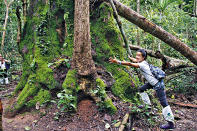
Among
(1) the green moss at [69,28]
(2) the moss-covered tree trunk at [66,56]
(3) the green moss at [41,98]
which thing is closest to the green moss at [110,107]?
(2) the moss-covered tree trunk at [66,56]

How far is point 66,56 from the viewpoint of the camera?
5012mm

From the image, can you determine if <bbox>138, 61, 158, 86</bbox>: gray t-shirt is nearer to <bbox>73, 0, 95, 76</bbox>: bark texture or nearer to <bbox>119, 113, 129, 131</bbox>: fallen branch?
<bbox>119, 113, 129, 131</bbox>: fallen branch

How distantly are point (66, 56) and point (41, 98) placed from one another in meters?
1.41

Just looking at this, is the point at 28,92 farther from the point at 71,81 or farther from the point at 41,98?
the point at 71,81

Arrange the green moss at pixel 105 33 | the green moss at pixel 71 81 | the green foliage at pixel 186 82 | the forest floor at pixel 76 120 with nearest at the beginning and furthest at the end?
the forest floor at pixel 76 120 < the green moss at pixel 71 81 < the green moss at pixel 105 33 < the green foliage at pixel 186 82

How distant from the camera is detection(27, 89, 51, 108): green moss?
4398 mm

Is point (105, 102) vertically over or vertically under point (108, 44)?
under

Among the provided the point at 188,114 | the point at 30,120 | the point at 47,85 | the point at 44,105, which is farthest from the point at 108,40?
the point at 188,114

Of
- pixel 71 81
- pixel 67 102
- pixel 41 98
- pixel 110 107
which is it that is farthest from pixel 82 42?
pixel 41 98

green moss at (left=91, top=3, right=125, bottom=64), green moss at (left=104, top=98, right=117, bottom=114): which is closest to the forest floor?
green moss at (left=104, top=98, right=117, bottom=114)

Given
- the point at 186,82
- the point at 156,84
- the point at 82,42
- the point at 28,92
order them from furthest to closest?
1. the point at 186,82
2. the point at 28,92
3. the point at 82,42
4. the point at 156,84

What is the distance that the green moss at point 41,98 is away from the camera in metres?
4.40

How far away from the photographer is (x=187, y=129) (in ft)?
14.4

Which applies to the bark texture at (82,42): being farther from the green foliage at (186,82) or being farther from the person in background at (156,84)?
the green foliage at (186,82)
